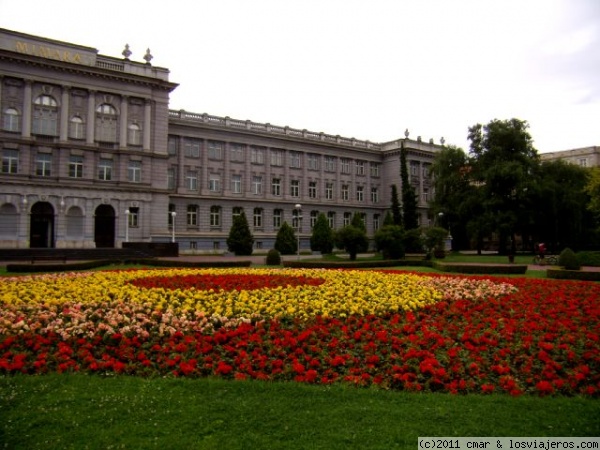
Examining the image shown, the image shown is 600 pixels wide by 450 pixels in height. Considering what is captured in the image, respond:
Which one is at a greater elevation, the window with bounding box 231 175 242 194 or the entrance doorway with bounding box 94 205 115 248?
the window with bounding box 231 175 242 194

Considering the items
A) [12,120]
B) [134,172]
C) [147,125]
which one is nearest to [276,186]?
[147,125]

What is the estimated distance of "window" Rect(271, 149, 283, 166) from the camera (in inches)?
2227

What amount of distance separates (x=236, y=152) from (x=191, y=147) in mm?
5415

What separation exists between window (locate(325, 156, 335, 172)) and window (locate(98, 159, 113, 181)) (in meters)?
28.2

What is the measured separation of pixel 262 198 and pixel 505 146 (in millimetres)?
27241

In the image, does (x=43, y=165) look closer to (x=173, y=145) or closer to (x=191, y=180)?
(x=173, y=145)

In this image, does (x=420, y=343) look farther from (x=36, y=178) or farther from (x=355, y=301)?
(x=36, y=178)

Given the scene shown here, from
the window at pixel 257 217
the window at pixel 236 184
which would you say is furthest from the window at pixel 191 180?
the window at pixel 257 217

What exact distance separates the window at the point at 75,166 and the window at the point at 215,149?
46.6 ft

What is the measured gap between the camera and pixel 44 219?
130 ft

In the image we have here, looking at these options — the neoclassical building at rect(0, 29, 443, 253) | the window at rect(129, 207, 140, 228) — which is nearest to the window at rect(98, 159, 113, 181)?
the neoclassical building at rect(0, 29, 443, 253)

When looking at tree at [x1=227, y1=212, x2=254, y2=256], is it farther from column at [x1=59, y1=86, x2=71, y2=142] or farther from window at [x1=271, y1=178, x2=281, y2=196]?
column at [x1=59, y1=86, x2=71, y2=142]

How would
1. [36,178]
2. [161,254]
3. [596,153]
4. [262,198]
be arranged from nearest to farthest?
[161,254]
[36,178]
[262,198]
[596,153]

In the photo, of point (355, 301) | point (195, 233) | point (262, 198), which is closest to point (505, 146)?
point (262, 198)
